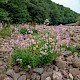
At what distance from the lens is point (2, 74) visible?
418 cm

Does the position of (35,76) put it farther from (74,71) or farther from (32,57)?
(74,71)

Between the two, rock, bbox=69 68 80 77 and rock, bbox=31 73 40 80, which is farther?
rock, bbox=69 68 80 77

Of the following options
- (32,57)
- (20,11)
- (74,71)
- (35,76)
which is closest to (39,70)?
(35,76)

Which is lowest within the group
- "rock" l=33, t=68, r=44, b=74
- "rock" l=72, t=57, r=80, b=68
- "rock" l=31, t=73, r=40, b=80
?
"rock" l=31, t=73, r=40, b=80

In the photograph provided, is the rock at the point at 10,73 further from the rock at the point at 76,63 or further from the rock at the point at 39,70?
the rock at the point at 76,63

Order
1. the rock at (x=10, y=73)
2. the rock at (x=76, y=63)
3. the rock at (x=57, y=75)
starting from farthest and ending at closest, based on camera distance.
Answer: the rock at (x=76, y=63) < the rock at (x=10, y=73) < the rock at (x=57, y=75)

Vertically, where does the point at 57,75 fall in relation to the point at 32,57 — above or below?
below

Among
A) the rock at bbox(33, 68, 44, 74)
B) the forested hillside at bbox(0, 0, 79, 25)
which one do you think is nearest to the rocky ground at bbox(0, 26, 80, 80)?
the rock at bbox(33, 68, 44, 74)

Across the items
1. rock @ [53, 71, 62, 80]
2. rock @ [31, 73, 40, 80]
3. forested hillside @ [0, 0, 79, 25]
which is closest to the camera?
rock @ [53, 71, 62, 80]

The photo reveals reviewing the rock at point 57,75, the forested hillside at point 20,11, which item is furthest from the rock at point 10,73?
the forested hillside at point 20,11

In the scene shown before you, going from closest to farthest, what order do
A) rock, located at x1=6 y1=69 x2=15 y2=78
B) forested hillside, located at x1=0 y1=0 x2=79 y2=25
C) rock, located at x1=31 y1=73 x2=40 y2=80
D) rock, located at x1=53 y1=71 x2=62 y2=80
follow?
1. rock, located at x1=53 y1=71 x2=62 y2=80
2. rock, located at x1=31 y1=73 x2=40 y2=80
3. rock, located at x1=6 y1=69 x2=15 y2=78
4. forested hillside, located at x1=0 y1=0 x2=79 y2=25

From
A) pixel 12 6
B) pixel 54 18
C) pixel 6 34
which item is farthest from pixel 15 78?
pixel 54 18

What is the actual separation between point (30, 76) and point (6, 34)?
3136 mm

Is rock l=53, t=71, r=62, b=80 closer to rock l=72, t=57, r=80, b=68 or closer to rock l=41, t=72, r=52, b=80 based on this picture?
rock l=41, t=72, r=52, b=80
